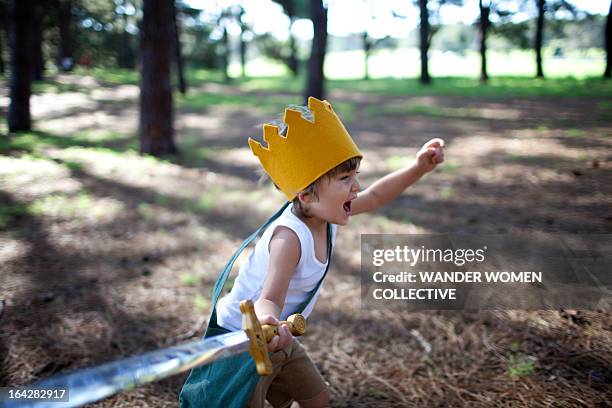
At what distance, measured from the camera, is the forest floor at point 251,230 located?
8.69 ft

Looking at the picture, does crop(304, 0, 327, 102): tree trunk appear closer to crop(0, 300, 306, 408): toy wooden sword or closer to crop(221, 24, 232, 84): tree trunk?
crop(0, 300, 306, 408): toy wooden sword

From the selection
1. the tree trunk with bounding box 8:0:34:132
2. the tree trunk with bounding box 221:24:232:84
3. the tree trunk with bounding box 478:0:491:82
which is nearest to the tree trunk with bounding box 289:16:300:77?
the tree trunk with bounding box 221:24:232:84

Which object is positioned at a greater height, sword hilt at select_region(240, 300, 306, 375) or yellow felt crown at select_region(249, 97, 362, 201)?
yellow felt crown at select_region(249, 97, 362, 201)

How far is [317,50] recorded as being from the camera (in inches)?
481

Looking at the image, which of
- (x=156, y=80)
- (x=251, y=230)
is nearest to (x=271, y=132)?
(x=251, y=230)

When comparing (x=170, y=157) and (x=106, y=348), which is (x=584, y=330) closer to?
(x=106, y=348)

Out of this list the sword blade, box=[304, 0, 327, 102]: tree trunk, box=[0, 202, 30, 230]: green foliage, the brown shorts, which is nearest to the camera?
the sword blade

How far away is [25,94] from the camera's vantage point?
9797 millimetres

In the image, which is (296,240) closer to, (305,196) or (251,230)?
(305,196)

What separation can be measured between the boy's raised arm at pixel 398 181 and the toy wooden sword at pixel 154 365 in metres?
0.93

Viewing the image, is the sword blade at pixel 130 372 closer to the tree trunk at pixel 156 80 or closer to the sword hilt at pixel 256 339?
the sword hilt at pixel 256 339

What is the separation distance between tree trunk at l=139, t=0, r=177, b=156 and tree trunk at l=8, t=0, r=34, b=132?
3.19 meters

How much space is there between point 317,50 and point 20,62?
6.40m

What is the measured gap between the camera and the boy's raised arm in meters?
2.41
